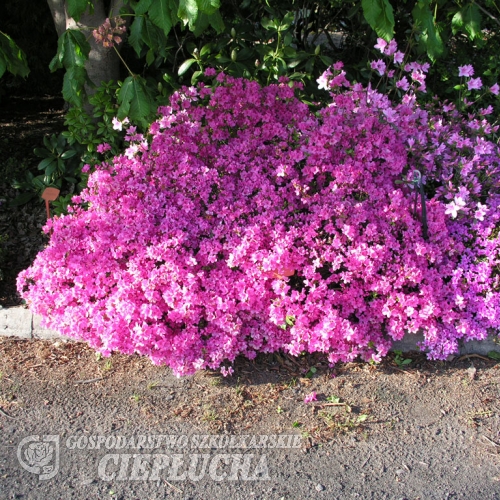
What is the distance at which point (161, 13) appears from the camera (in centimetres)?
260

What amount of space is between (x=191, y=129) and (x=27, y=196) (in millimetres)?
1665

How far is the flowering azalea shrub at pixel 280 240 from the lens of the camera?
2.95m

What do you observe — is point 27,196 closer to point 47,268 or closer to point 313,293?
point 47,268

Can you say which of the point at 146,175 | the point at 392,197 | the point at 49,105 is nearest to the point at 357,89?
the point at 392,197

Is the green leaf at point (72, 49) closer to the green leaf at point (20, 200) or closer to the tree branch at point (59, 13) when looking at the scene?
the tree branch at point (59, 13)

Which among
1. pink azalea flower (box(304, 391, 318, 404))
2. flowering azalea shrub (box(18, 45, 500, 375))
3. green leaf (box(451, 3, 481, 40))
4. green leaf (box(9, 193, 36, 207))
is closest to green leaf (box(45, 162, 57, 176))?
green leaf (box(9, 193, 36, 207))

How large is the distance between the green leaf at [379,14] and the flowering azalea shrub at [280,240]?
822 mm

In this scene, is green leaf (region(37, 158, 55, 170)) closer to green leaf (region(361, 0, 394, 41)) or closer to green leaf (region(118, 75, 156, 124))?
green leaf (region(118, 75, 156, 124))

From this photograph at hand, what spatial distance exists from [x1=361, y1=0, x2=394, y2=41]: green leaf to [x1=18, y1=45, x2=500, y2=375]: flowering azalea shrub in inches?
32.4

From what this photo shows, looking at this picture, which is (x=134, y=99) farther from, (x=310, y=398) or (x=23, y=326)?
(x=310, y=398)

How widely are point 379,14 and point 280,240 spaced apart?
3.94 feet

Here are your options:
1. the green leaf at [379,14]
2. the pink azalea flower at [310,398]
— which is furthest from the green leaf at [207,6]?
the pink azalea flower at [310,398]

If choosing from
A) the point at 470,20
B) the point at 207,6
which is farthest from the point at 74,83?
the point at 470,20

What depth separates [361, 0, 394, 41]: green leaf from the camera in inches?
98.3
